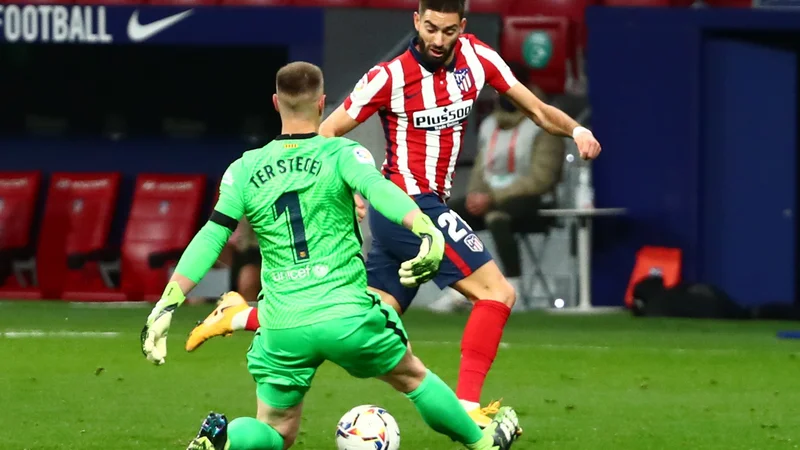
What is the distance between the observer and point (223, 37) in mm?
15508

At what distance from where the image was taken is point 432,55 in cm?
728

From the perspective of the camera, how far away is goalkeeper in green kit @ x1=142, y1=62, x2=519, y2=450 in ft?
18.3

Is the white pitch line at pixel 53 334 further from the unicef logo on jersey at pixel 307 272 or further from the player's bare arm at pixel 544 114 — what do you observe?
the unicef logo on jersey at pixel 307 272

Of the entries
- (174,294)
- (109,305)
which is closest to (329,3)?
(109,305)

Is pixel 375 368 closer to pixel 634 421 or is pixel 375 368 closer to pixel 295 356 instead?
pixel 295 356

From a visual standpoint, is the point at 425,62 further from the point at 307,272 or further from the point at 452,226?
the point at 307,272

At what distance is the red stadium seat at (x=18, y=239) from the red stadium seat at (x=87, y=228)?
26 cm

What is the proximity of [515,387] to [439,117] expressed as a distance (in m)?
2.50

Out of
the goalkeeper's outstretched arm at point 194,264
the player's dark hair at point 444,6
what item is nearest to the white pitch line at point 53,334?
the player's dark hair at point 444,6

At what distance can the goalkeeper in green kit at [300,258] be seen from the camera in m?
5.57

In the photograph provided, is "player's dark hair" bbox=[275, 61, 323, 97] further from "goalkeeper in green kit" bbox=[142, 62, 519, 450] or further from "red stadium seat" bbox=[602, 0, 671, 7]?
"red stadium seat" bbox=[602, 0, 671, 7]

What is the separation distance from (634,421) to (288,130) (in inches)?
120

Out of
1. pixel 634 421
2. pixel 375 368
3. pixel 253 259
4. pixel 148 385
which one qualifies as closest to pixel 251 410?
pixel 148 385

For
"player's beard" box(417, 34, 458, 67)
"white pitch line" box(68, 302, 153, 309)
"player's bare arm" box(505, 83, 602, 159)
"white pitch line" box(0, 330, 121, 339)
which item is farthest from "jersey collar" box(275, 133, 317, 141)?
"white pitch line" box(68, 302, 153, 309)
